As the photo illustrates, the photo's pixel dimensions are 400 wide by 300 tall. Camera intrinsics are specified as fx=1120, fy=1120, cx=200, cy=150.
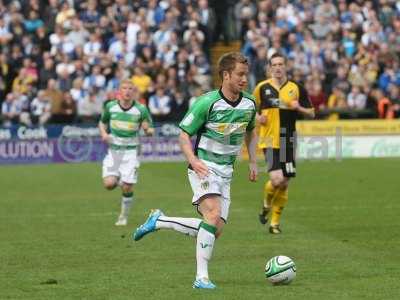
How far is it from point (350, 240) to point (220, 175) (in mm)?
4044

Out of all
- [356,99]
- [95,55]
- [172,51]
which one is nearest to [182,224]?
[95,55]

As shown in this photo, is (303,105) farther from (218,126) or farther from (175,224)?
(218,126)

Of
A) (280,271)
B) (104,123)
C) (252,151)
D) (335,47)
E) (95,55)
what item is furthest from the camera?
(335,47)

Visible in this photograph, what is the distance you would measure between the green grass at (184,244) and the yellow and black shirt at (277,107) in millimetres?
1281

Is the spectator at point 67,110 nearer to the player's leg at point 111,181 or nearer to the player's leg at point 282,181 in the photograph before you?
the player's leg at point 111,181

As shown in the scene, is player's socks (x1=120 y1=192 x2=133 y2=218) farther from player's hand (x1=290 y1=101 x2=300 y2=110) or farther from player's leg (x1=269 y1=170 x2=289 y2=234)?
player's hand (x1=290 y1=101 x2=300 y2=110)

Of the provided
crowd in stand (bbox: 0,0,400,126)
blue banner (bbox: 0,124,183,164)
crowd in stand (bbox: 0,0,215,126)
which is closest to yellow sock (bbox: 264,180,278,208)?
blue banner (bbox: 0,124,183,164)

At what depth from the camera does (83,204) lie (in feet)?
65.5

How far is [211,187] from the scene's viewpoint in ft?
34.4

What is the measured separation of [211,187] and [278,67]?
16.4ft

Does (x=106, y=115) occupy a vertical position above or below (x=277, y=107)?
below

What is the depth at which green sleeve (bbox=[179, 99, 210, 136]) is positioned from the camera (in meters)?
10.5

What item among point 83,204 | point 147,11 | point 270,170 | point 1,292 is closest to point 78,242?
point 270,170

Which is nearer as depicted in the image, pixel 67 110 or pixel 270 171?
pixel 270 171
